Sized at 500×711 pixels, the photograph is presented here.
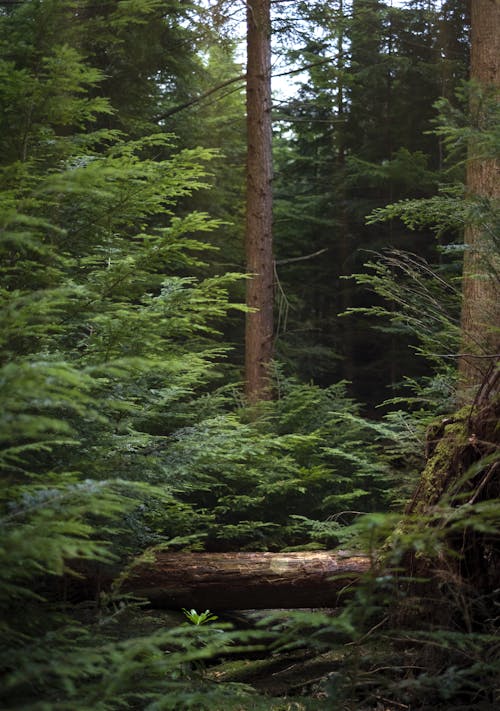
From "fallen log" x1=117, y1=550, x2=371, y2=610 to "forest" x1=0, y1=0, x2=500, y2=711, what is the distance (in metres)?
0.02

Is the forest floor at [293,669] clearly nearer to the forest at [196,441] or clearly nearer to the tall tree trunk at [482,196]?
the forest at [196,441]

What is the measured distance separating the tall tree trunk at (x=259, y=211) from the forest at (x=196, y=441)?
36mm

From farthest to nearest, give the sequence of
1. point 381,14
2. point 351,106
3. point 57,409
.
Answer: point 351,106 → point 381,14 → point 57,409

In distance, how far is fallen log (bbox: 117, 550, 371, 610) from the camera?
533 centimetres

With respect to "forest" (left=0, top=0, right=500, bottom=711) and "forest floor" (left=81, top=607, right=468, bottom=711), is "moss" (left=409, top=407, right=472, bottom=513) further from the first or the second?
"forest floor" (left=81, top=607, right=468, bottom=711)

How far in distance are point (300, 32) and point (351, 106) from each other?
5256mm

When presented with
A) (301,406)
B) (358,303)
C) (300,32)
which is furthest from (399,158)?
(301,406)

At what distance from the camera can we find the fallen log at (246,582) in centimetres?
533

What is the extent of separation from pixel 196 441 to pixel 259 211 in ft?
20.7

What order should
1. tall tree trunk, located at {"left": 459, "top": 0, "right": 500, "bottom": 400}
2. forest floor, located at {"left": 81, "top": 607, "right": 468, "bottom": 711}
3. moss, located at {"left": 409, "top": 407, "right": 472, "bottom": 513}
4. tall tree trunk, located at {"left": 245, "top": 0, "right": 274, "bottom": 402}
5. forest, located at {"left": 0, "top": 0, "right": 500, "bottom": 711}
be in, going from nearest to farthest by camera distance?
forest, located at {"left": 0, "top": 0, "right": 500, "bottom": 711} < forest floor, located at {"left": 81, "top": 607, "right": 468, "bottom": 711} < moss, located at {"left": 409, "top": 407, "right": 472, "bottom": 513} < tall tree trunk, located at {"left": 459, "top": 0, "right": 500, "bottom": 400} < tall tree trunk, located at {"left": 245, "top": 0, "right": 274, "bottom": 402}

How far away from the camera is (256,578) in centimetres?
541

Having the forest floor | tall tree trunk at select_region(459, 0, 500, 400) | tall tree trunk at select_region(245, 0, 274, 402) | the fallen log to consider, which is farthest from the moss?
tall tree trunk at select_region(245, 0, 274, 402)

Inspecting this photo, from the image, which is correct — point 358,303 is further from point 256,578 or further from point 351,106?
point 256,578

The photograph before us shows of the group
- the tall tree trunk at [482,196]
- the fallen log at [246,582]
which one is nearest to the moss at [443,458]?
the tall tree trunk at [482,196]
